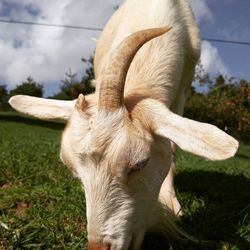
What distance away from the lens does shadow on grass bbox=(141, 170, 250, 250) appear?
12.2 ft

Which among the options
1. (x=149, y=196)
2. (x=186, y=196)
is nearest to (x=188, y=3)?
(x=186, y=196)

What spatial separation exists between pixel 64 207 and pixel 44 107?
3.82 feet

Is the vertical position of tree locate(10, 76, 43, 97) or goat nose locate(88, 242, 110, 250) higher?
goat nose locate(88, 242, 110, 250)

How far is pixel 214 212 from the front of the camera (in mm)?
4641

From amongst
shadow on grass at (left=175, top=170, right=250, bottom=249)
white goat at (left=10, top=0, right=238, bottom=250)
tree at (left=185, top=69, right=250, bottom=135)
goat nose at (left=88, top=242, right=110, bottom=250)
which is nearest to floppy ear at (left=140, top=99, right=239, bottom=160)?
white goat at (left=10, top=0, right=238, bottom=250)

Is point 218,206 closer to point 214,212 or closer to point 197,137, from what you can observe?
point 214,212

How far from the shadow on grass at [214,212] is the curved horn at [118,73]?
46.7 inches

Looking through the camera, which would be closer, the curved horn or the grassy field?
the curved horn

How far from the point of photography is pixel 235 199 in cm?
529

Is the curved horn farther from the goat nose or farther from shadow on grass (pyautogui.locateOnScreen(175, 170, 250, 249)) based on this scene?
shadow on grass (pyautogui.locateOnScreen(175, 170, 250, 249))

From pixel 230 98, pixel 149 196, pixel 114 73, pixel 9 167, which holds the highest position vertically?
pixel 114 73

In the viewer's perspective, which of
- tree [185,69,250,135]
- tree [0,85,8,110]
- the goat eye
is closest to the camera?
the goat eye

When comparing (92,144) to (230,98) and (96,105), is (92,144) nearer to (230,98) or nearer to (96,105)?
(96,105)

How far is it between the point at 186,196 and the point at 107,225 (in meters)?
2.36
